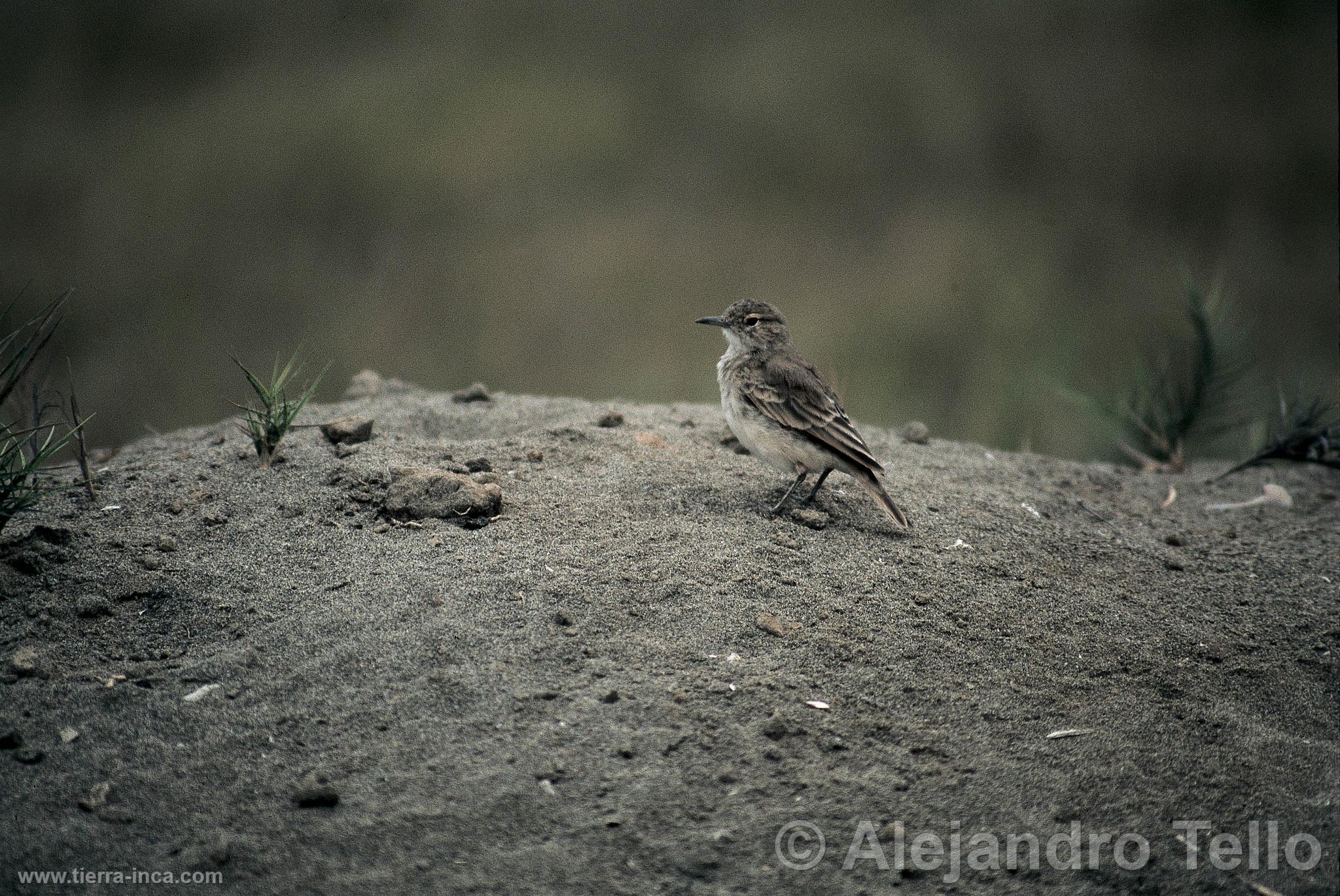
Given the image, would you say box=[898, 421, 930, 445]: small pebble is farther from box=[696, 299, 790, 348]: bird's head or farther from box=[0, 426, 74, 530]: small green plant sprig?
box=[0, 426, 74, 530]: small green plant sprig

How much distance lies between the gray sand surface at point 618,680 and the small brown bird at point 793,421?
19 cm

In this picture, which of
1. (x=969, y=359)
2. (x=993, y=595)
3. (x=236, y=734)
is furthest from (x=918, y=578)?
(x=969, y=359)

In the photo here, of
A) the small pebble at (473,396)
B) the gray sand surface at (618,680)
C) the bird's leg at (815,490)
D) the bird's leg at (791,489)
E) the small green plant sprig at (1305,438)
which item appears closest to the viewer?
the gray sand surface at (618,680)

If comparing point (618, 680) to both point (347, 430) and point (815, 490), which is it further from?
point (347, 430)

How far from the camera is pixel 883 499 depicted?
10.6ft

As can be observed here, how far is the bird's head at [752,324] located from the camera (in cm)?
396

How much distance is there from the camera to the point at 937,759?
7.29 feet

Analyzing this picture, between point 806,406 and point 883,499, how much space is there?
1.53ft

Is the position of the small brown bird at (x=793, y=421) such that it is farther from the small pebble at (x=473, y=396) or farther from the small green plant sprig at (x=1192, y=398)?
the small green plant sprig at (x=1192, y=398)

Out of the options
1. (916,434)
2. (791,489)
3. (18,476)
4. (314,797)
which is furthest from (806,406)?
(18,476)

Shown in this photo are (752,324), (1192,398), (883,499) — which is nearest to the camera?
(883,499)

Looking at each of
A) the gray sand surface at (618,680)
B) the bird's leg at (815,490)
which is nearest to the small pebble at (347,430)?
the gray sand surface at (618,680)

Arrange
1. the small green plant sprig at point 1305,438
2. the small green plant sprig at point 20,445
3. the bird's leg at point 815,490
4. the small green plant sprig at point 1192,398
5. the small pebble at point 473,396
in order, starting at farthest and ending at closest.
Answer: the small green plant sprig at point 1192,398, the small pebble at point 473,396, the small green plant sprig at point 1305,438, the bird's leg at point 815,490, the small green plant sprig at point 20,445

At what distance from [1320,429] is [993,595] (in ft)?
7.64
